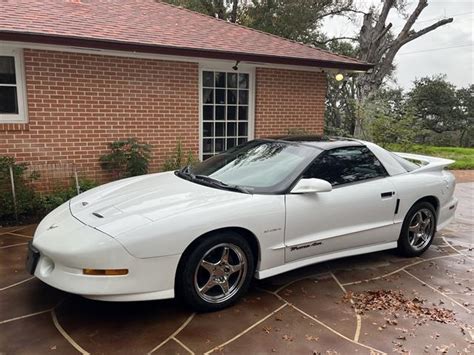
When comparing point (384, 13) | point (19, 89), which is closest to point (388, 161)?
point (19, 89)

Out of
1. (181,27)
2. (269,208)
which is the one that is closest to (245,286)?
(269,208)

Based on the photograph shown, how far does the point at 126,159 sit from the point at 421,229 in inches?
182

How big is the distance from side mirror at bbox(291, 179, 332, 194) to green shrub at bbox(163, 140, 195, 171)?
4.17 m

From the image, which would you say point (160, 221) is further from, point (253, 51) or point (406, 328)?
point (253, 51)

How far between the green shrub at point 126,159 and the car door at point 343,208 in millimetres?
3784

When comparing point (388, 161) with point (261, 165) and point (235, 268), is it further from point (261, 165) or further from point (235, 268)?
point (235, 268)

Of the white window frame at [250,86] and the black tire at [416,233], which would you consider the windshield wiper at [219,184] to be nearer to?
the black tire at [416,233]

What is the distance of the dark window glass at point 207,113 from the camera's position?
7.83 meters

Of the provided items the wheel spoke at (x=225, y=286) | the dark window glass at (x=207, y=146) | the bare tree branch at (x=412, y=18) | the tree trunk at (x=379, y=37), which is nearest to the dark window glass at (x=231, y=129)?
the dark window glass at (x=207, y=146)

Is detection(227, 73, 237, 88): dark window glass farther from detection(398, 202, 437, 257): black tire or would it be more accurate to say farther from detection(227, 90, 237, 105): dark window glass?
detection(398, 202, 437, 257): black tire

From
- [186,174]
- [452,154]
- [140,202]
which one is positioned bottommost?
[452,154]

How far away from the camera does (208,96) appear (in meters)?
7.81

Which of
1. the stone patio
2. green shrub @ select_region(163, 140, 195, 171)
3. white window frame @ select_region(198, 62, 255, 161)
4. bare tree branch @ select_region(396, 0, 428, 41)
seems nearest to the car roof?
the stone patio

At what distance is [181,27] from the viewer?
823 cm
